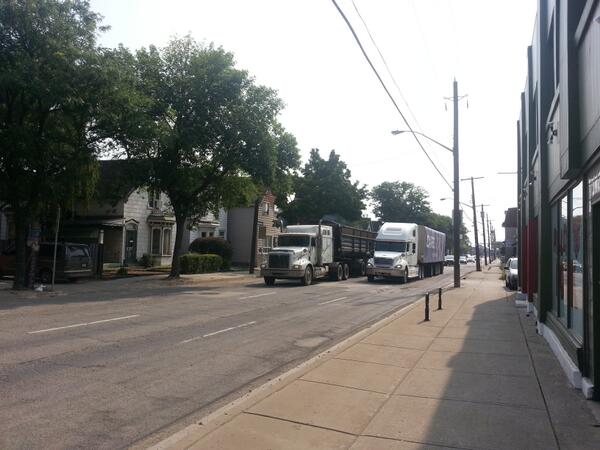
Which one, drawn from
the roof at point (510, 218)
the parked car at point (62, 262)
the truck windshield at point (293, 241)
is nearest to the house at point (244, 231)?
the truck windshield at point (293, 241)

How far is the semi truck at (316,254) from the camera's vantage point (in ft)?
87.2

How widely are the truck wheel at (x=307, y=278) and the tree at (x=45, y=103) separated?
11.1 m

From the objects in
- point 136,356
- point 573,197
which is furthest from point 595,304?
point 136,356

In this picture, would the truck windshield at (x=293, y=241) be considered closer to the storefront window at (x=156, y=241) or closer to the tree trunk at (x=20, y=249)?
the tree trunk at (x=20, y=249)

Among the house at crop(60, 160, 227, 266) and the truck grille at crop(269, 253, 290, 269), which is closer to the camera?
the truck grille at crop(269, 253, 290, 269)

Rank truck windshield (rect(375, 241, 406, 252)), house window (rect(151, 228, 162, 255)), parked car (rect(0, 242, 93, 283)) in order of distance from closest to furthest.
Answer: parked car (rect(0, 242, 93, 283)) → truck windshield (rect(375, 241, 406, 252)) → house window (rect(151, 228, 162, 255))

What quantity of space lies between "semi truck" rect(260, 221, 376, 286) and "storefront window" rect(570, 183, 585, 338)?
1861cm

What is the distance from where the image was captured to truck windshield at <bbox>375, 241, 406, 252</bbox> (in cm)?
3102

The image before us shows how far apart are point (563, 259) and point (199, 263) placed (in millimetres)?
26789

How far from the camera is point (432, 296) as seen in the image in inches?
842

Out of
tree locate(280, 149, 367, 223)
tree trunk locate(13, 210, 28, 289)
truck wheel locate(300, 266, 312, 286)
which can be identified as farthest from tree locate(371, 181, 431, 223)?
tree trunk locate(13, 210, 28, 289)

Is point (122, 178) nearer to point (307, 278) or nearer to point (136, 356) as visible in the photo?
point (307, 278)

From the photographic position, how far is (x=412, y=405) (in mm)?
6211

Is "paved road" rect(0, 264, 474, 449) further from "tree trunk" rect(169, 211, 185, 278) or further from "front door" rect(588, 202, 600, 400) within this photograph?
"tree trunk" rect(169, 211, 185, 278)
